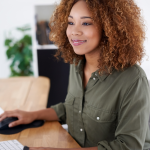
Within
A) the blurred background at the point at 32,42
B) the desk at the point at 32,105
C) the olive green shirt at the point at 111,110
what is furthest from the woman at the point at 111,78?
the blurred background at the point at 32,42

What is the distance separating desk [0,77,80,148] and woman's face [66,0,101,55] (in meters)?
0.47

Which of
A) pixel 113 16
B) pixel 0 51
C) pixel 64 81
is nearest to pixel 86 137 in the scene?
pixel 113 16

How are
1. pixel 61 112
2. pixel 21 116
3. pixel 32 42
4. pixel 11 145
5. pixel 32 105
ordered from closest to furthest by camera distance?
pixel 11 145, pixel 21 116, pixel 61 112, pixel 32 105, pixel 32 42

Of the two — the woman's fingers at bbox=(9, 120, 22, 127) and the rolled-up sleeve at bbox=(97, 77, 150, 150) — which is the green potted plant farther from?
the rolled-up sleeve at bbox=(97, 77, 150, 150)

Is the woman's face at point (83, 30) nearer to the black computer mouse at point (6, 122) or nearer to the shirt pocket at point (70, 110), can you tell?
the shirt pocket at point (70, 110)

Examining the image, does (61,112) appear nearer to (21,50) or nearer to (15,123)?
(15,123)

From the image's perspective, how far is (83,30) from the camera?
3.79 feet

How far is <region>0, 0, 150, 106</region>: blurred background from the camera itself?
2.83 m

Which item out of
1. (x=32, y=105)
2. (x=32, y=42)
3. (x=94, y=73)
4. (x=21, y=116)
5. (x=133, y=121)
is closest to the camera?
(x=133, y=121)

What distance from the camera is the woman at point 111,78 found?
103 cm

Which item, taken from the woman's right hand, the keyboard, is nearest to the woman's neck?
the woman's right hand

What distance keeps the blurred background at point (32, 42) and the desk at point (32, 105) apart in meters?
0.65

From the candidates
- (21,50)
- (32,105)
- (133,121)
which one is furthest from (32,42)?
(133,121)

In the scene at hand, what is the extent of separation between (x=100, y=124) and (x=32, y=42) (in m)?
2.42
